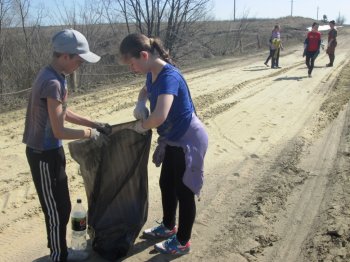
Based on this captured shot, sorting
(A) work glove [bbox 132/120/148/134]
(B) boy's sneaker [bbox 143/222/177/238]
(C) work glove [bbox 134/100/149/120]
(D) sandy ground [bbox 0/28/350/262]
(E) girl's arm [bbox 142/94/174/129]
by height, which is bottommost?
(D) sandy ground [bbox 0/28/350/262]

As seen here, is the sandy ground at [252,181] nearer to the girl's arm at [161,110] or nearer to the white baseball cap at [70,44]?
the girl's arm at [161,110]

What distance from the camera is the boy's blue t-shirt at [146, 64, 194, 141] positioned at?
132 inches

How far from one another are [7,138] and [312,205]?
492cm

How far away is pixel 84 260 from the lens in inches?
150

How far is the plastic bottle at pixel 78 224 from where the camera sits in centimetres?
370

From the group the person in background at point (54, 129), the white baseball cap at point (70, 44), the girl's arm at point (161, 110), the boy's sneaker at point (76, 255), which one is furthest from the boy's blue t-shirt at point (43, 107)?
the boy's sneaker at point (76, 255)

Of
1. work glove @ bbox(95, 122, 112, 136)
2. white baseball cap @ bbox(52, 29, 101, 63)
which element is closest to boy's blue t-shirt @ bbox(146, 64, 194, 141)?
work glove @ bbox(95, 122, 112, 136)

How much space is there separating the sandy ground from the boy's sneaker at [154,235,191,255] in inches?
2.5

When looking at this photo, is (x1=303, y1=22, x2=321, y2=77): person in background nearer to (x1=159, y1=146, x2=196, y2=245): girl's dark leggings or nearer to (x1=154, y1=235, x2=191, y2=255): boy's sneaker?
(x1=159, y1=146, x2=196, y2=245): girl's dark leggings

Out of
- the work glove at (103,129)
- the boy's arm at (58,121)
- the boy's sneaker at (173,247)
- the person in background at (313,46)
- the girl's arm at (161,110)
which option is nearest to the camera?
the boy's arm at (58,121)

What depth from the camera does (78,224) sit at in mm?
3717

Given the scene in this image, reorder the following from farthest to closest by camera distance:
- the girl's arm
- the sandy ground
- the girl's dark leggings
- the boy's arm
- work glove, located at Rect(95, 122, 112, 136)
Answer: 1. the sandy ground
2. the girl's dark leggings
3. work glove, located at Rect(95, 122, 112, 136)
4. the girl's arm
5. the boy's arm

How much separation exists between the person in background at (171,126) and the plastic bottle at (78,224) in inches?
26.2

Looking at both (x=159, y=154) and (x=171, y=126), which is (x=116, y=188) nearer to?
(x=159, y=154)
